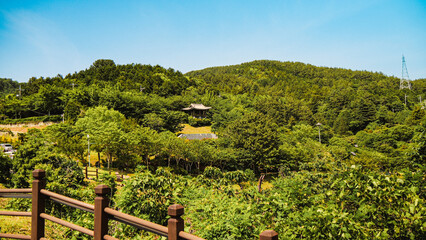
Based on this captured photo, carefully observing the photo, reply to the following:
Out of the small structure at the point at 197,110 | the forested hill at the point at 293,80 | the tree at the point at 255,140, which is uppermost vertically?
the forested hill at the point at 293,80

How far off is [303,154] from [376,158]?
9.18m

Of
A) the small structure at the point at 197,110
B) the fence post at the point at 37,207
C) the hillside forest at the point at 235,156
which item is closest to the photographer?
the fence post at the point at 37,207

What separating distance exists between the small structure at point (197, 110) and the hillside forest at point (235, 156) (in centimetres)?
193

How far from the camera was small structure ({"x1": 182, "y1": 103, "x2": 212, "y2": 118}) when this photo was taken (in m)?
55.0

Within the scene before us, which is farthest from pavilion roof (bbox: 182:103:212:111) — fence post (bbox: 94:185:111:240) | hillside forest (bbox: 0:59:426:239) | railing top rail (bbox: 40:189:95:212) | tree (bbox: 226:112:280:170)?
fence post (bbox: 94:185:111:240)

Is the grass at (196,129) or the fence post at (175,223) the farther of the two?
the grass at (196,129)

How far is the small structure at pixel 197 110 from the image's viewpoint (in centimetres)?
5500

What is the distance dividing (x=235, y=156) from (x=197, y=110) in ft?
97.2

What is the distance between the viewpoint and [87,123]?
1094 inches

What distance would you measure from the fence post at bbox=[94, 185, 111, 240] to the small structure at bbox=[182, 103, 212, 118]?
173 feet

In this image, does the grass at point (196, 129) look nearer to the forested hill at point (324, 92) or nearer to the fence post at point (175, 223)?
the forested hill at point (324, 92)

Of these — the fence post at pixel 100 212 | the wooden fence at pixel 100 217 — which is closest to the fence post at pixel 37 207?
the wooden fence at pixel 100 217

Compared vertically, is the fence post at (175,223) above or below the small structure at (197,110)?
below

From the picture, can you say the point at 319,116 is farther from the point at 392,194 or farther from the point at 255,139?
the point at 392,194
